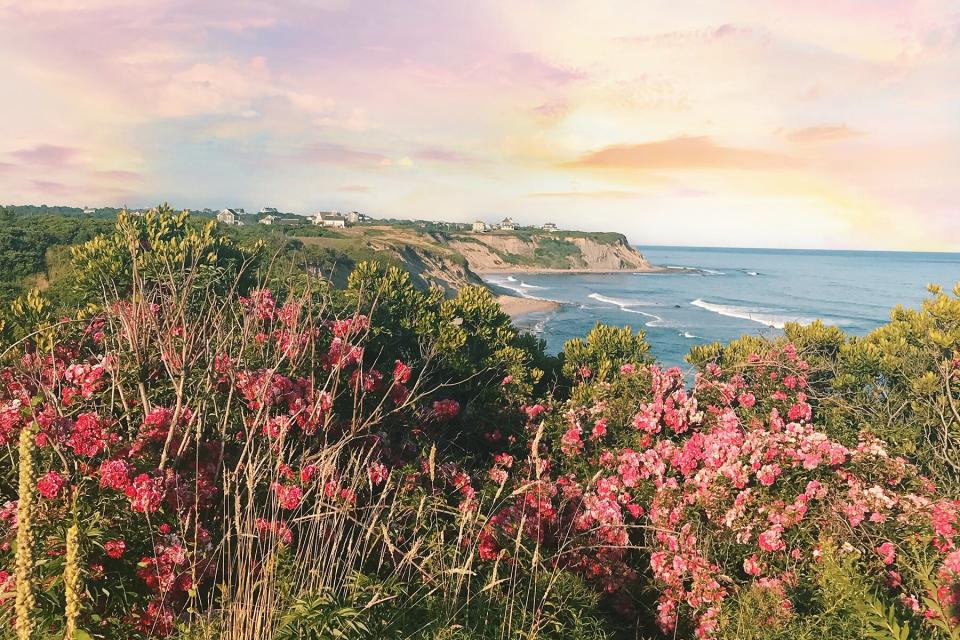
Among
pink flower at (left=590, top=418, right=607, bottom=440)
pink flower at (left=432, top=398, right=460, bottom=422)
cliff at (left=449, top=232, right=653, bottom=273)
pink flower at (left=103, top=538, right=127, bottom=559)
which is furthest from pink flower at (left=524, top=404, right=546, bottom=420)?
cliff at (left=449, top=232, right=653, bottom=273)

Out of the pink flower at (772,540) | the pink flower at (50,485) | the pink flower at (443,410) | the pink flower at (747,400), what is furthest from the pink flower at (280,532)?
the pink flower at (747,400)

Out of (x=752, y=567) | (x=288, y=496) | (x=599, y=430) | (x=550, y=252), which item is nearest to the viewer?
(x=288, y=496)

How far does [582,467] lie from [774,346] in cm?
563

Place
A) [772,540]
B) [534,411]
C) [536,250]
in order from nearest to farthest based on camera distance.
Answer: [772,540]
[534,411]
[536,250]

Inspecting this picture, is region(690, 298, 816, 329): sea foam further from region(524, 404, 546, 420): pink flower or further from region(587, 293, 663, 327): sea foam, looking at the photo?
region(524, 404, 546, 420): pink flower

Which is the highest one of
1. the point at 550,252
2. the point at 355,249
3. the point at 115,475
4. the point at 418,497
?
the point at 550,252

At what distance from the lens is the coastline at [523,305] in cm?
6282

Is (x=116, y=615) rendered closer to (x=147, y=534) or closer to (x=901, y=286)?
(x=147, y=534)

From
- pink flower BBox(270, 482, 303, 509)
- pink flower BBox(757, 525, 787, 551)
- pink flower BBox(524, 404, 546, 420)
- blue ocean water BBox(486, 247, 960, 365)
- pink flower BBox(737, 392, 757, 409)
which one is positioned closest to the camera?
pink flower BBox(270, 482, 303, 509)

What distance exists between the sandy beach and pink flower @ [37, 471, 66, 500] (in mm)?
57358

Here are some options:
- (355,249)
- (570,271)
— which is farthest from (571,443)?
(570,271)

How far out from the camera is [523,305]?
216 ft

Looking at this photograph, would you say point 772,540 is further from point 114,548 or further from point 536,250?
point 536,250

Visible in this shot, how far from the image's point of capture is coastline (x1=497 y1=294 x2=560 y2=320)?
62.8 metres
